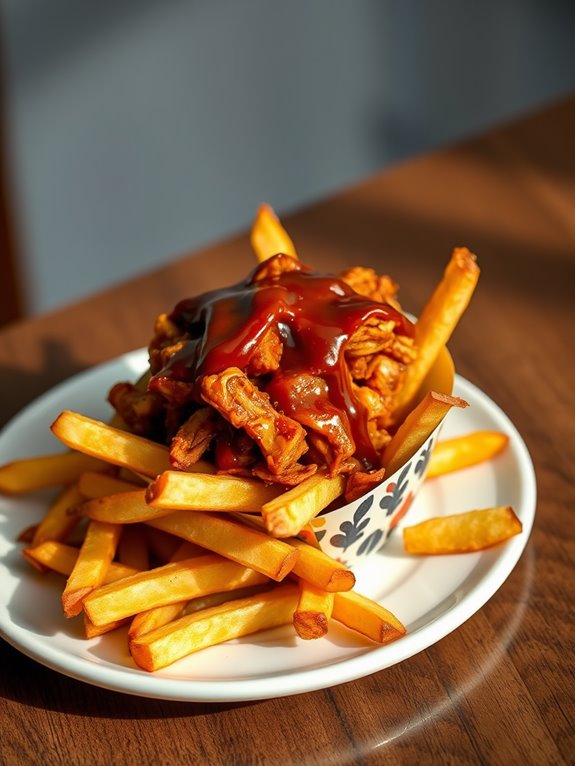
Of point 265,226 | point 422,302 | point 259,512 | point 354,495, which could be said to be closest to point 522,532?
point 354,495

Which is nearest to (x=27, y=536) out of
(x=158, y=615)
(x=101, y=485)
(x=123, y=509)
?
(x=101, y=485)

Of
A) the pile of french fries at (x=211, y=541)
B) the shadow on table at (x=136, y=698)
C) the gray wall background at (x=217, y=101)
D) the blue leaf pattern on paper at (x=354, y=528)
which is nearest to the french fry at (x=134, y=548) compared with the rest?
the pile of french fries at (x=211, y=541)

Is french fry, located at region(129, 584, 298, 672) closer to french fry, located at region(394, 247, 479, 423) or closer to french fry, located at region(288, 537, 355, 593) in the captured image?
french fry, located at region(288, 537, 355, 593)

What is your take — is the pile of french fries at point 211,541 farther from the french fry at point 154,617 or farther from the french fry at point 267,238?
the french fry at point 267,238

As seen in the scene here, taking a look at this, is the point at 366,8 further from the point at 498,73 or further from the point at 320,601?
the point at 320,601

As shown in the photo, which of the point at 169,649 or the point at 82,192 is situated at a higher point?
the point at 169,649

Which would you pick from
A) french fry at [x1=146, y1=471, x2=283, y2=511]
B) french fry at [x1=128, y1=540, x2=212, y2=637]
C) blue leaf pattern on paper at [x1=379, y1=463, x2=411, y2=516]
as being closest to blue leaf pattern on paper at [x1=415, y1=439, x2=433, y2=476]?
blue leaf pattern on paper at [x1=379, y1=463, x2=411, y2=516]
